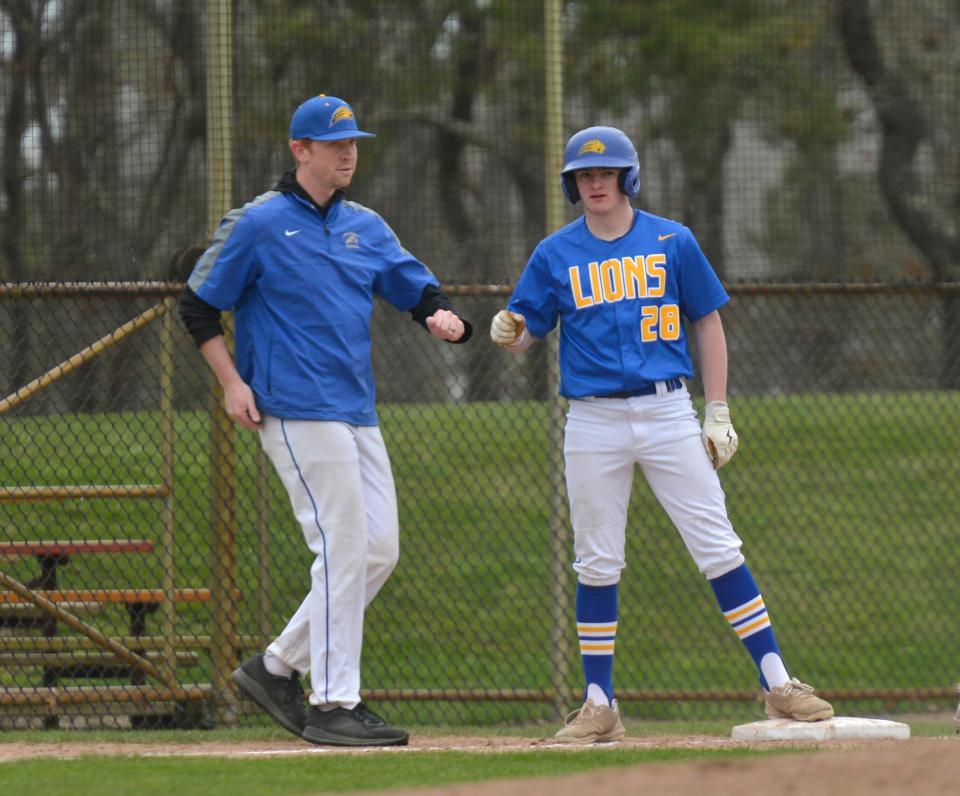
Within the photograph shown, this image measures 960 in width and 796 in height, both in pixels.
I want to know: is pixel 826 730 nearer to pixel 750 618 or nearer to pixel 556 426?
pixel 750 618

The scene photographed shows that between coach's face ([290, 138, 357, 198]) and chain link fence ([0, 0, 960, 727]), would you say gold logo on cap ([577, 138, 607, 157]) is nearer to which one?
coach's face ([290, 138, 357, 198])

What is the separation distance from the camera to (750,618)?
5.06 m

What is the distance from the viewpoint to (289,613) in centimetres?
738

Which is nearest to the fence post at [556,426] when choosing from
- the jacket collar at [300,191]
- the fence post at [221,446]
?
the fence post at [221,446]

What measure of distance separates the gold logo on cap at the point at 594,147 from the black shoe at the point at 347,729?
1.91m

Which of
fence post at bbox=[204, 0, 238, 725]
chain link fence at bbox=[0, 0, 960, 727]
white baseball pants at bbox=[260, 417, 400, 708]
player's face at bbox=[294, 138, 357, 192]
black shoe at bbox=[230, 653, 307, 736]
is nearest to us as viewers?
white baseball pants at bbox=[260, 417, 400, 708]

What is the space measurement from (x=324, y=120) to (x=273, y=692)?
185 cm

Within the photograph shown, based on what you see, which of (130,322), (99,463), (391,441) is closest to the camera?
(130,322)

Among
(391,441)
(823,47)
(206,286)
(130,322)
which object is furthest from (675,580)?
(206,286)

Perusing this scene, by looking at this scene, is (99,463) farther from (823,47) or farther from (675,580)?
(823,47)

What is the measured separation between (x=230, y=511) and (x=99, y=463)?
3.25 feet

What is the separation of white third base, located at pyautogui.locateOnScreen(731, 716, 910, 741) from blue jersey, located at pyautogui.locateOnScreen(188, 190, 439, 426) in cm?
160

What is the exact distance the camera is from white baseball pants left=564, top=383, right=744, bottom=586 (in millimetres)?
4992

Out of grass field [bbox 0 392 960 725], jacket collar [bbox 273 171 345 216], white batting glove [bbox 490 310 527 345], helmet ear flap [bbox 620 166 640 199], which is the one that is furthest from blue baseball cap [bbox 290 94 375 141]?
grass field [bbox 0 392 960 725]
